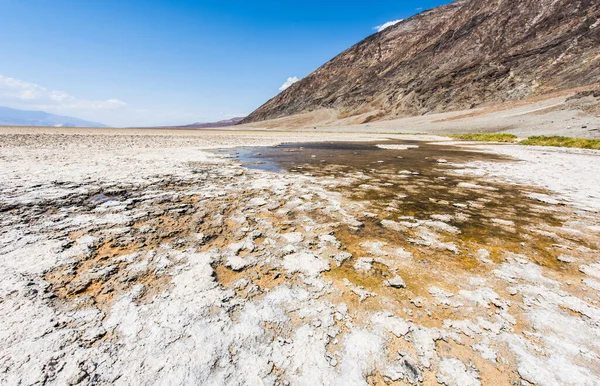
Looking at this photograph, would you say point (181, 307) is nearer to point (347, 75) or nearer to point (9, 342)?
point (9, 342)

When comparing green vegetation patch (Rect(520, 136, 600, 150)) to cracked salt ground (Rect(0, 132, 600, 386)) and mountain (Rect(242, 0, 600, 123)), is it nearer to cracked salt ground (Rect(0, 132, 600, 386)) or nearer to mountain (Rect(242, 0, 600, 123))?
cracked salt ground (Rect(0, 132, 600, 386))

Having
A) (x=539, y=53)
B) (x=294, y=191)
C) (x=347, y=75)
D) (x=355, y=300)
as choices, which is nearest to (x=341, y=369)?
(x=355, y=300)

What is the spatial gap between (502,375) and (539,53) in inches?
3082

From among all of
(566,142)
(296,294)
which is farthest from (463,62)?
(296,294)

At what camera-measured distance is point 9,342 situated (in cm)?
170

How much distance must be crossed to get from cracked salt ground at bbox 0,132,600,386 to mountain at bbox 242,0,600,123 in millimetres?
61114

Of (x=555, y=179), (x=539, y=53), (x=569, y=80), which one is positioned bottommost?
(x=555, y=179)

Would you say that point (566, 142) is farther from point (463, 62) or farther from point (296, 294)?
point (463, 62)

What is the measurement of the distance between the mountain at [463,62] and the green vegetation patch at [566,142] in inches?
1559

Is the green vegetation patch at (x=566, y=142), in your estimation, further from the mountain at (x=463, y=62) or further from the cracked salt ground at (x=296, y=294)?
the mountain at (x=463, y=62)

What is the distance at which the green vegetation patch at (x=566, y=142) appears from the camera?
14.4m

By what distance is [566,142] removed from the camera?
16.0 metres

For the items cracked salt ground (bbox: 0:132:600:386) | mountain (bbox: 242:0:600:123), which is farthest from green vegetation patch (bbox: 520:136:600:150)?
mountain (bbox: 242:0:600:123)

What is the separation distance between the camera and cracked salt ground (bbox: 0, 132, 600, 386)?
1609mm
